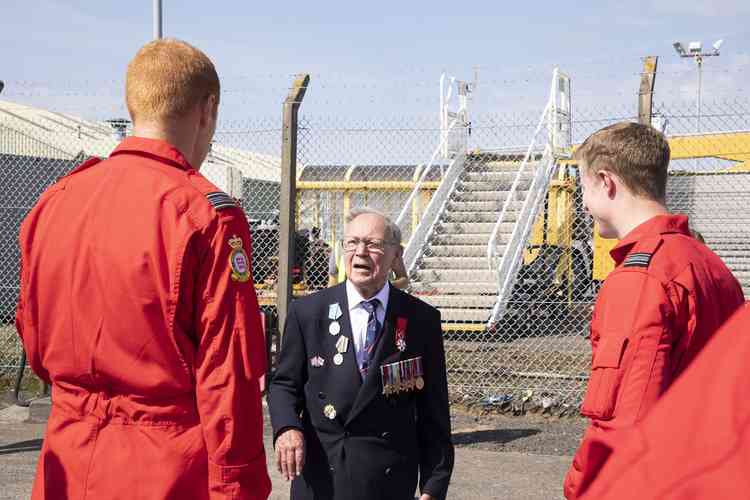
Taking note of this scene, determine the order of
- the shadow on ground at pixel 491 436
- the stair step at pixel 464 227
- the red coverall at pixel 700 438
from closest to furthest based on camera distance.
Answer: the red coverall at pixel 700 438
the shadow on ground at pixel 491 436
the stair step at pixel 464 227

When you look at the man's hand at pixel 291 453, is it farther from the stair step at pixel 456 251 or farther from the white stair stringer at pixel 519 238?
the stair step at pixel 456 251

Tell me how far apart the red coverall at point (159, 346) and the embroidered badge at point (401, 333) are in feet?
4.08

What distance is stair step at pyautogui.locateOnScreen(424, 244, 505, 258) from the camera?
557 inches

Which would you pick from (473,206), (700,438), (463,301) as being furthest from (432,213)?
(700,438)

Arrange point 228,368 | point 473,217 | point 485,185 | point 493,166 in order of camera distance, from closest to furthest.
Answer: point 228,368 < point 473,217 < point 485,185 < point 493,166

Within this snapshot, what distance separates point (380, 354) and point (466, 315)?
362 inches

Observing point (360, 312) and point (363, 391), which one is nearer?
point (363, 391)

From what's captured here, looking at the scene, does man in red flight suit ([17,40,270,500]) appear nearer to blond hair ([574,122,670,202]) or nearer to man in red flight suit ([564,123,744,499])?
man in red flight suit ([564,123,744,499])

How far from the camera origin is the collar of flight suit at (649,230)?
235 centimetres

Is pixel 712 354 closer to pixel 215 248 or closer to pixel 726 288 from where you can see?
pixel 215 248

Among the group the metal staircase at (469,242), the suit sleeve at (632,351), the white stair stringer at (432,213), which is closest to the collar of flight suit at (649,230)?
the suit sleeve at (632,351)

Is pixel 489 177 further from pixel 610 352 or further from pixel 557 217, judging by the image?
pixel 610 352

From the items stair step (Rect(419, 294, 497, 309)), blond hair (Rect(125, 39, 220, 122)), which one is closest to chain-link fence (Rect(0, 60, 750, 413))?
stair step (Rect(419, 294, 497, 309))

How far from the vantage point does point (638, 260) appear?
227cm
